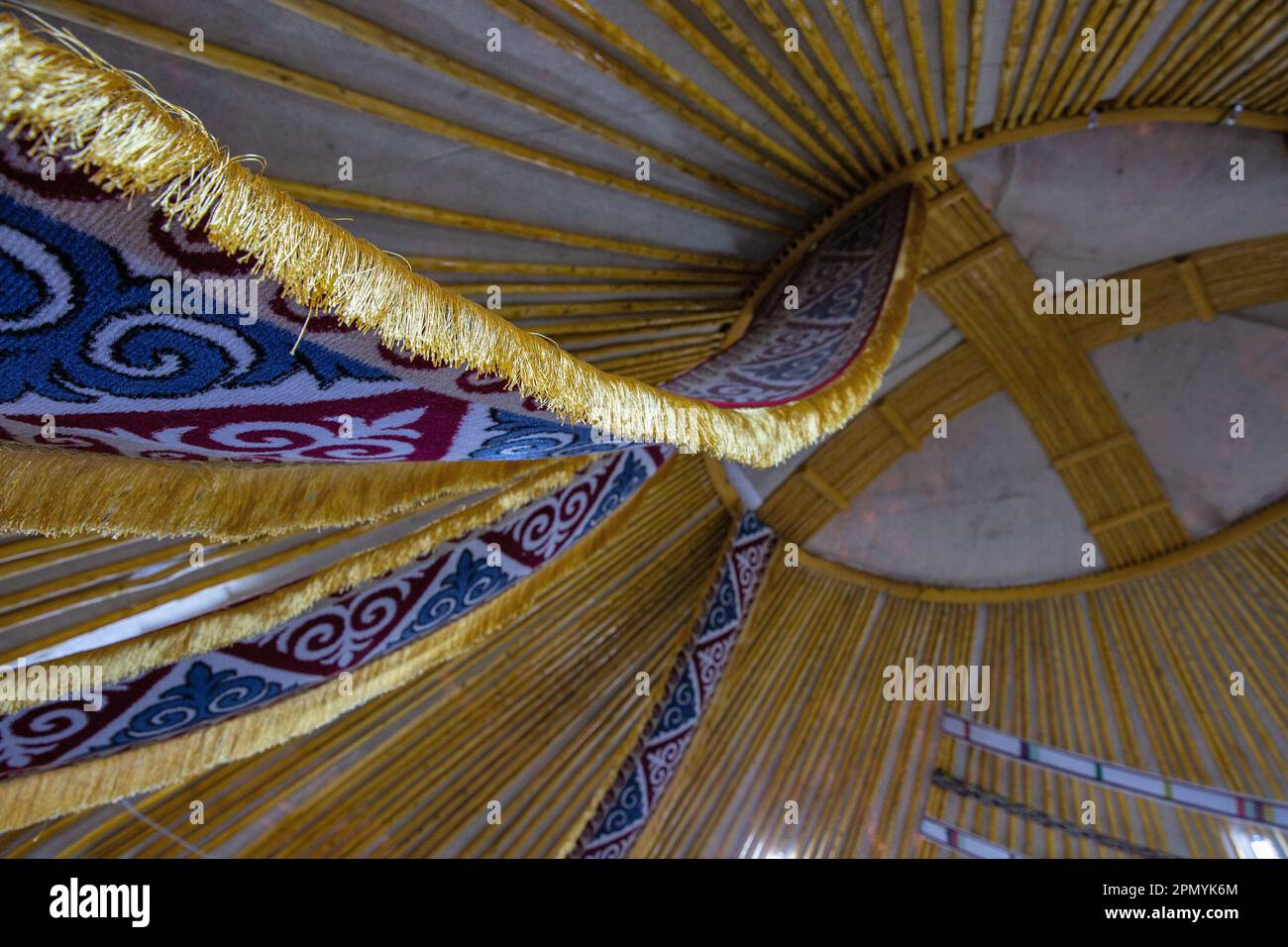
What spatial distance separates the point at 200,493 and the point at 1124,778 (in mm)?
4404

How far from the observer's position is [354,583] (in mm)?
2271

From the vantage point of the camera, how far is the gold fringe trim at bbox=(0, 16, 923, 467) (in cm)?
71

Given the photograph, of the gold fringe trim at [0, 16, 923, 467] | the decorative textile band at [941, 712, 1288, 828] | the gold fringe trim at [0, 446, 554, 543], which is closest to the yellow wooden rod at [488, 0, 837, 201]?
the gold fringe trim at [0, 16, 923, 467]

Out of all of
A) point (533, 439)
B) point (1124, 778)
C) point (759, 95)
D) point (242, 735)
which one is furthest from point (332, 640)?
point (1124, 778)

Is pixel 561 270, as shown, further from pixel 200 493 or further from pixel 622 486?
pixel 200 493

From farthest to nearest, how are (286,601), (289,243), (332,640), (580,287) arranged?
(580,287) → (332,640) → (286,601) → (289,243)

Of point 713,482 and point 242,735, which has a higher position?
point 713,482

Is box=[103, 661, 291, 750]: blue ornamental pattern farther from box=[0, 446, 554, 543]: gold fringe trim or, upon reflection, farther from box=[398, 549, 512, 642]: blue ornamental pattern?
box=[0, 446, 554, 543]: gold fringe trim

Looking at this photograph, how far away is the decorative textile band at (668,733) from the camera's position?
3453 mm

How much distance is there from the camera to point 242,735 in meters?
2.16

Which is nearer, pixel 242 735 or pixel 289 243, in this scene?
pixel 289 243

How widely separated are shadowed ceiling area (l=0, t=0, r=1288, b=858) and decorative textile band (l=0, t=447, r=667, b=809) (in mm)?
11

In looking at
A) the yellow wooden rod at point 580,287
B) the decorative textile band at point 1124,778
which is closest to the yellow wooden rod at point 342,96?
the yellow wooden rod at point 580,287

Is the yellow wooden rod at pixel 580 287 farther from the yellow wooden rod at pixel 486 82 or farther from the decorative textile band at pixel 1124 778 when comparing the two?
the decorative textile band at pixel 1124 778
